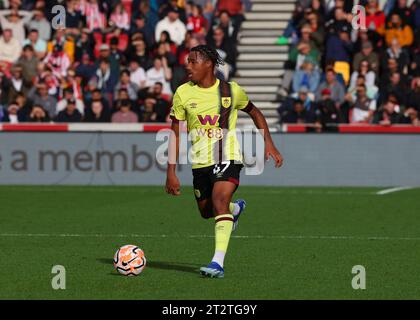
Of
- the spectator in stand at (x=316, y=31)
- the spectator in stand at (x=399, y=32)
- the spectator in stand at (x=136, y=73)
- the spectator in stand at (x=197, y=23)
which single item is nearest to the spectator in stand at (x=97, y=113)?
the spectator in stand at (x=136, y=73)

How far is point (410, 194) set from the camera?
853 inches

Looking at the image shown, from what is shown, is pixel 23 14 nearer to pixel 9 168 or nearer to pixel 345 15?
pixel 9 168

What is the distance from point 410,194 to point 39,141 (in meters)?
7.08

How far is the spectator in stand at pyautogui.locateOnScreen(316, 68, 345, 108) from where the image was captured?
24.8 m

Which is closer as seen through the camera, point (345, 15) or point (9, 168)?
A: point (9, 168)

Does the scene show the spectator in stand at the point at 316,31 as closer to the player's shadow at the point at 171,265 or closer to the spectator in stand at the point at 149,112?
the spectator in stand at the point at 149,112

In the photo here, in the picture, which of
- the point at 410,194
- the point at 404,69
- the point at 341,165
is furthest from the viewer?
the point at 404,69

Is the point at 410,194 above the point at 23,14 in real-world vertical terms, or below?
below

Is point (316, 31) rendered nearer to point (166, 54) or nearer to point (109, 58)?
point (166, 54)

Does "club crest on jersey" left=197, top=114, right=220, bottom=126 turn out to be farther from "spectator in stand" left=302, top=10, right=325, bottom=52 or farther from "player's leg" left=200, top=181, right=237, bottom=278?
"spectator in stand" left=302, top=10, right=325, bottom=52

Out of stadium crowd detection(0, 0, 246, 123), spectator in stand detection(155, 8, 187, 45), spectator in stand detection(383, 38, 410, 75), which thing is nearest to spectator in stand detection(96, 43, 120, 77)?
stadium crowd detection(0, 0, 246, 123)

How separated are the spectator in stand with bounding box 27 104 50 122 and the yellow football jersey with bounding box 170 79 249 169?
13698mm

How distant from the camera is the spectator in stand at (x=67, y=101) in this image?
2530 centimetres
